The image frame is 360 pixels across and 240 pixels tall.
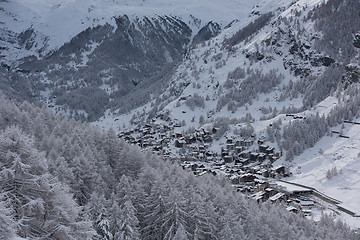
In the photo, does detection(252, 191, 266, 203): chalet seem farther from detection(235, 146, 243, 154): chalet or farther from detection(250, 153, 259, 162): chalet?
detection(235, 146, 243, 154): chalet

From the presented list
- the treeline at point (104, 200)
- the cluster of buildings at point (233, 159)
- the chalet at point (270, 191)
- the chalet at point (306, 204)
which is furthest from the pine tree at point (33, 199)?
the chalet at point (270, 191)

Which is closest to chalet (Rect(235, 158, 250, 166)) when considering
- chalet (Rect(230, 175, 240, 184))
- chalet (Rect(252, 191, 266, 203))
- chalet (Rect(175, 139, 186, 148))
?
chalet (Rect(230, 175, 240, 184))

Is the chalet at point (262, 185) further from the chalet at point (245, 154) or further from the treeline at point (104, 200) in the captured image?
the chalet at point (245, 154)

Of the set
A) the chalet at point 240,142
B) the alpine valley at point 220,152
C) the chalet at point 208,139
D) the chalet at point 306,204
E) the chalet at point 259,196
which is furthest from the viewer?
the chalet at point 208,139

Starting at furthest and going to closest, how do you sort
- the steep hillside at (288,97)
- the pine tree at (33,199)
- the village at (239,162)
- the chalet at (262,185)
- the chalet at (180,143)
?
1. the chalet at (180,143)
2. the steep hillside at (288,97)
3. the chalet at (262,185)
4. the village at (239,162)
5. the pine tree at (33,199)

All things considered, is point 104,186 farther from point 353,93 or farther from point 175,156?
point 353,93

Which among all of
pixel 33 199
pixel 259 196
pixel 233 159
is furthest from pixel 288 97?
pixel 33 199

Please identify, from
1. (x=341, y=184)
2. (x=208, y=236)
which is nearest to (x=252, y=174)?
(x=341, y=184)

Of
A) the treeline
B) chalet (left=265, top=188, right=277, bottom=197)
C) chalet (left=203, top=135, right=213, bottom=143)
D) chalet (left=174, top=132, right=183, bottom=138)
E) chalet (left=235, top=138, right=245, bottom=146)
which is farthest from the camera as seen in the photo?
chalet (left=174, top=132, right=183, bottom=138)
